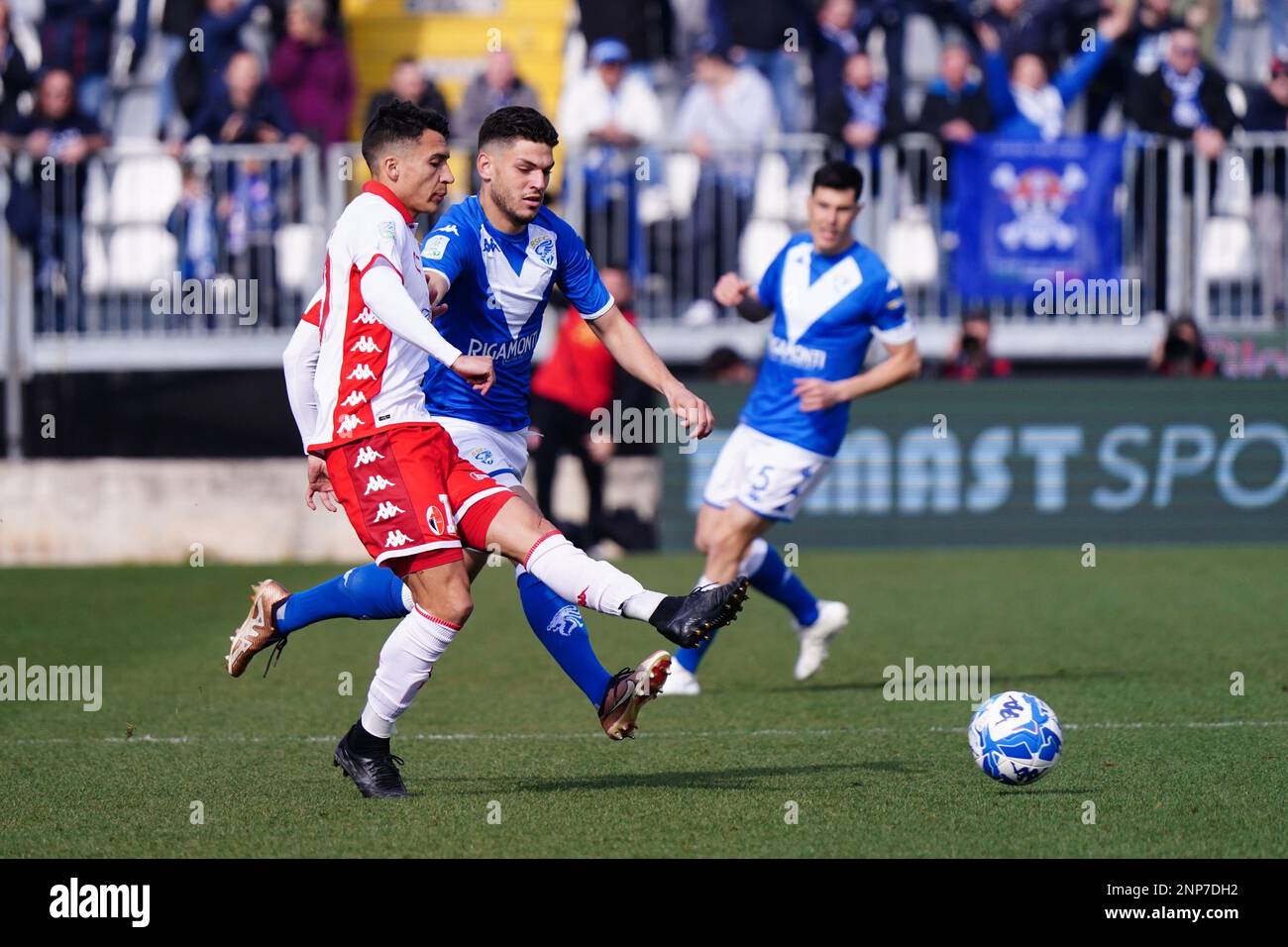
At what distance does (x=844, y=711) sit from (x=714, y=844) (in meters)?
3.09

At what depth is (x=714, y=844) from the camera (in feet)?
19.5

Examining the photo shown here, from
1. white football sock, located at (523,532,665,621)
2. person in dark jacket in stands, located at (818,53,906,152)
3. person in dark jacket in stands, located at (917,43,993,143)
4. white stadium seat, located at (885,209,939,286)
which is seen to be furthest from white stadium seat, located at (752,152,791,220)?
white football sock, located at (523,532,665,621)

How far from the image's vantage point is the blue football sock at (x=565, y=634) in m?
7.13

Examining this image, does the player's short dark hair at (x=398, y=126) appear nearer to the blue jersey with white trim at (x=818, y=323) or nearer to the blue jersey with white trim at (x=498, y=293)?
the blue jersey with white trim at (x=498, y=293)

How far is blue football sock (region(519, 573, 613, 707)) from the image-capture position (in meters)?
7.13

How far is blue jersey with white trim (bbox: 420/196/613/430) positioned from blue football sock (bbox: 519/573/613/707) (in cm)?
64

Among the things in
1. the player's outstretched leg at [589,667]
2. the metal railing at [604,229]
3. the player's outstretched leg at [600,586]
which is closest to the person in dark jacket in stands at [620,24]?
the metal railing at [604,229]

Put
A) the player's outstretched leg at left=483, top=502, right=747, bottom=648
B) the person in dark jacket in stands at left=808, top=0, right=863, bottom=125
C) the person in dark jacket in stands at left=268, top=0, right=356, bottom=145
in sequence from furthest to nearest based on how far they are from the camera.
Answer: the person in dark jacket in stands at left=268, top=0, right=356, bottom=145
the person in dark jacket in stands at left=808, top=0, right=863, bottom=125
the player's outstretched leg at left=483, top=502, right=747, bottom=648

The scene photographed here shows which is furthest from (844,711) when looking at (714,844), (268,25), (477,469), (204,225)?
(268,25)

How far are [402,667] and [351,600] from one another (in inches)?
28.4

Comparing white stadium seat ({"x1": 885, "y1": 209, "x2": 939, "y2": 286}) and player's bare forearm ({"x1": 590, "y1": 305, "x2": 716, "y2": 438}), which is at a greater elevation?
white stadium seat ({"x1": 885, "y1": 209, "x2": 939, "y2": 286})

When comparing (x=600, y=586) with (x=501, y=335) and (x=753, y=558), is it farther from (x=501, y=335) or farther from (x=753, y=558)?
(x=753, y=558)

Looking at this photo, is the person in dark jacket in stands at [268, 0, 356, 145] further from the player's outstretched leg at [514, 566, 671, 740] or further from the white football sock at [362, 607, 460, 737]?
the white football sock at [362, 607, 460, 737]

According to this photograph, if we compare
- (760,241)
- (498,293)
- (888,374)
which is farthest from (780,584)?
(760,241)
